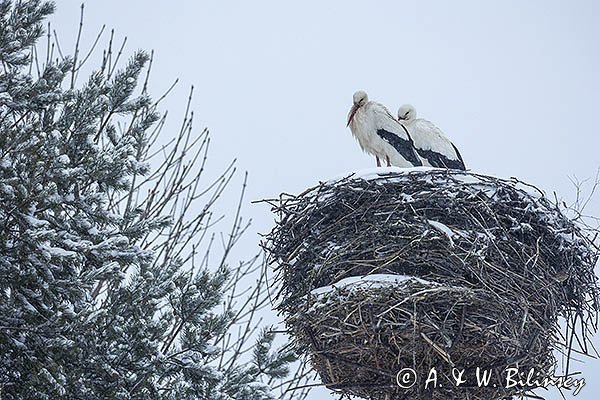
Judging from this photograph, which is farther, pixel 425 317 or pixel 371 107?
pixel 371 107

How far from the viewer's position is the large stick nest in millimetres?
4883

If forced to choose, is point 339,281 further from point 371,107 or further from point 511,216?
point 371,107

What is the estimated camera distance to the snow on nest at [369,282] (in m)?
4.96

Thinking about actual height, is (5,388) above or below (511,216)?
below

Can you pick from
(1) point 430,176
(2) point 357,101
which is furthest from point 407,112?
(1) point 430,176

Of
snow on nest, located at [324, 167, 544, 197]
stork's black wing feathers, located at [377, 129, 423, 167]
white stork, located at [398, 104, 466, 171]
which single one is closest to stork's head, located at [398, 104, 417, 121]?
white stork, located at [398, 104, 466, 171]

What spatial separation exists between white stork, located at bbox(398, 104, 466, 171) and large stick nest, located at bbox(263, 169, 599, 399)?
7.89ft

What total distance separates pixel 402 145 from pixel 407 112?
71 centimetres

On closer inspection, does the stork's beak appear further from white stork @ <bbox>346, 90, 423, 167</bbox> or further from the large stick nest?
the large stick nest

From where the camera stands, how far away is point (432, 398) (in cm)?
501

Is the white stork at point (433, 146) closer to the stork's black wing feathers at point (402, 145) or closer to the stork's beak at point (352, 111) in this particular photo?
the stork's black wing feathers at point (402, 145)

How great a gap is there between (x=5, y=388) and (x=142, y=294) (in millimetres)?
891

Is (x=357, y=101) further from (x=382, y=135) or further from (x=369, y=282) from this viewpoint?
(x=369, y=282)

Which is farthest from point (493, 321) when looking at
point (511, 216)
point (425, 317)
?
point (511, 216)
